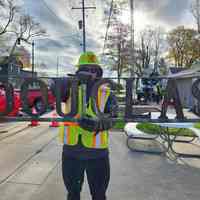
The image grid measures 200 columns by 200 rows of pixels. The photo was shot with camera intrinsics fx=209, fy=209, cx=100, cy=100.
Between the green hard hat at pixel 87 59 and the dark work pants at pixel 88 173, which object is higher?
the green hard hat at pixel 87 59

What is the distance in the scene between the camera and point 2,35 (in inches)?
832

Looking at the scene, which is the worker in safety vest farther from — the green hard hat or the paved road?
the paved road

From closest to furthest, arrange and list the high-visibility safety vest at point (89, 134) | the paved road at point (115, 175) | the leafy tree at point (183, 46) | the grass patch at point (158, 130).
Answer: the high-visibility safety vest at point (89, 134)
the paved road at point (115, 175)
the grass patch at point (158, 130)
the leafy tree at point (183, 46)

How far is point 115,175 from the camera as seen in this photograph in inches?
119

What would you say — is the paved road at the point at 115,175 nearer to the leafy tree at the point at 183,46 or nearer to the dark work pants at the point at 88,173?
the dark work pants at the point at 88,173

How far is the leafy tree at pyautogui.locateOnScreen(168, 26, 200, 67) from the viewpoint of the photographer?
30719 mm

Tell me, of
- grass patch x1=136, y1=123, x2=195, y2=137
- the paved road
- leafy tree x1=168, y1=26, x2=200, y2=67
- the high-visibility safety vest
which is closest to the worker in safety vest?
the high-visibility safety vest

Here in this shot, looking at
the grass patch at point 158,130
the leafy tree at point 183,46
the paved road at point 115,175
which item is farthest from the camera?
the leafy tree at point 183,46

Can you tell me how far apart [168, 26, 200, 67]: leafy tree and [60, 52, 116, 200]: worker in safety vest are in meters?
31.5

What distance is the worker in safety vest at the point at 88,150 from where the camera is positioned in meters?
1.58

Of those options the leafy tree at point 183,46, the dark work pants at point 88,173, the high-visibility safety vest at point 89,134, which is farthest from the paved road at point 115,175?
the leafy tree at point 183,46

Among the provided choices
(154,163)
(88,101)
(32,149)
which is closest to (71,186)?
(88,101)

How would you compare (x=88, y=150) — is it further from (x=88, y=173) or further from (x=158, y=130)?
(x=158, y=130)

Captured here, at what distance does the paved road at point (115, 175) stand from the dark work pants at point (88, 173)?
2.80ft
